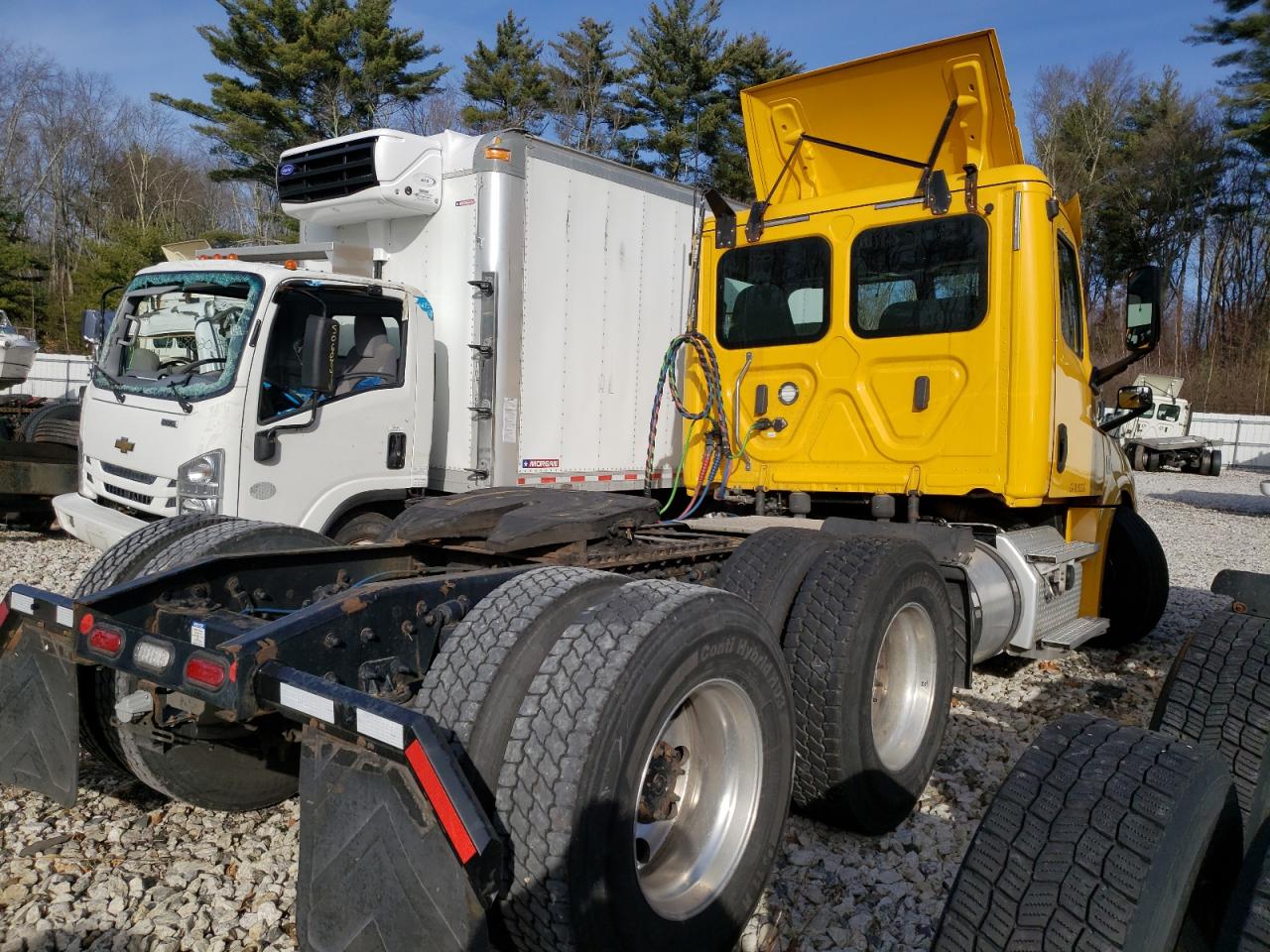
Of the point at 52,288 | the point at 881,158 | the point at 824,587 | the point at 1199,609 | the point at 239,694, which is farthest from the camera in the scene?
the point at 52,288

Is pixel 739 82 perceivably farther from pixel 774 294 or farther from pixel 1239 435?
pixel 774 294

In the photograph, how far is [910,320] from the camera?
515 centimetres

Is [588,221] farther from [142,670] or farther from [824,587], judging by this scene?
[142,670]

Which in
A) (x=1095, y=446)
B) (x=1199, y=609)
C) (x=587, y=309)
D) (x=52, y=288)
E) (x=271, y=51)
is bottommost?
(x=1199, y=609)

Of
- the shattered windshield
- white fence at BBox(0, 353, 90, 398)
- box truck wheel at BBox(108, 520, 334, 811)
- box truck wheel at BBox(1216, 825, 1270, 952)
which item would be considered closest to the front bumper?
the shattered windshield

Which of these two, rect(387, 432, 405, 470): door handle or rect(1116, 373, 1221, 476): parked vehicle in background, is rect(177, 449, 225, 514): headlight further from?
rect(1116, 373, 1221, 476): parked vehicle in background

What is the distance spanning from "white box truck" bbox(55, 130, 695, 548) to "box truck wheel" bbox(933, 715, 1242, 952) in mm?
5006

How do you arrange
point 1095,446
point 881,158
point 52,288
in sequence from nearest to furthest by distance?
point 881,158, point 1095,446, point 52,288

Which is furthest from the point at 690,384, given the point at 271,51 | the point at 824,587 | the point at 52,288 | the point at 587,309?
the point at 52,288

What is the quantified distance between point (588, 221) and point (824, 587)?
14.7 feet

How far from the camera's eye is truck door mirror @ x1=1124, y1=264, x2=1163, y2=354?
521 cm

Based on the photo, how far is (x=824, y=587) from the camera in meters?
3.63

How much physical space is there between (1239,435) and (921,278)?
108ft

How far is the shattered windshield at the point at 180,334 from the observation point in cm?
Answer: 590
